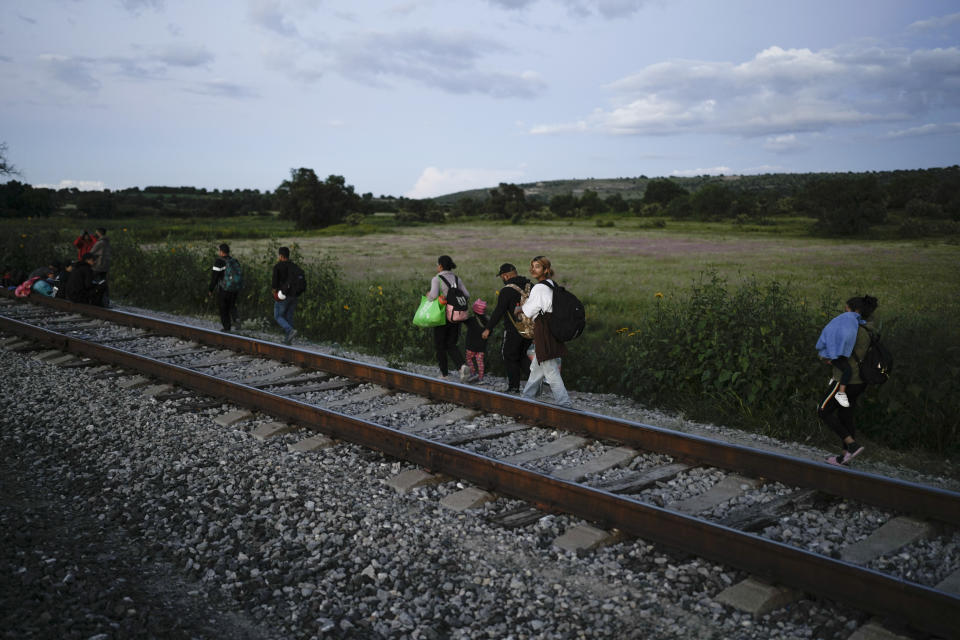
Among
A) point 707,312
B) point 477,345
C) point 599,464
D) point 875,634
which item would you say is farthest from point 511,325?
point 875,634

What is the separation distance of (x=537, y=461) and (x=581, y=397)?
3.12m

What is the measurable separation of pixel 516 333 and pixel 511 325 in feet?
0.45

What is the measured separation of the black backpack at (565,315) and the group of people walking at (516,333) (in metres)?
0.07

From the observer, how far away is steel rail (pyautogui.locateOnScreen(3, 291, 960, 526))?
513 cm

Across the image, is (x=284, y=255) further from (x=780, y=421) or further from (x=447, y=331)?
(x=780, y=421)

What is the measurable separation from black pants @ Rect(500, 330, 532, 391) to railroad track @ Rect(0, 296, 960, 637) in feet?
4.03

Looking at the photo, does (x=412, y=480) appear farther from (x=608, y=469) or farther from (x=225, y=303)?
(x=225, y=303)

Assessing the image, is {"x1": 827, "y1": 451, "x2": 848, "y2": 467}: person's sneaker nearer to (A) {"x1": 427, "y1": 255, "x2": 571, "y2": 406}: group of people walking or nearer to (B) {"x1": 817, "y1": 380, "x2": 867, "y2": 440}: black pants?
(B) {"x1": 817, "y1": 380, "x2": 867, "y2": 440}: black pants

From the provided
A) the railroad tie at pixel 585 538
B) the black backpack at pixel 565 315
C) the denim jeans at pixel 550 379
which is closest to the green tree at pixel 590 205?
the denim jeans at pixel 550 379

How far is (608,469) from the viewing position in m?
6.22

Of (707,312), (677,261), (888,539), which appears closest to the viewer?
(888,539)

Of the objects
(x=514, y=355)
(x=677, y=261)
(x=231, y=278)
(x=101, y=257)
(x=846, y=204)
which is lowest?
(x=514, y=355)

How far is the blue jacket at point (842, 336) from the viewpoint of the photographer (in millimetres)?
6578

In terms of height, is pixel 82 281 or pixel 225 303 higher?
pixel 82 281
